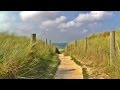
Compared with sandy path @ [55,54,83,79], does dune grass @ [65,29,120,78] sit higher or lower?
higher

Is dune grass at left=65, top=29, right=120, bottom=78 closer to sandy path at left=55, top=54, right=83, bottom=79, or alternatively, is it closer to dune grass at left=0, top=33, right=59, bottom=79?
sandy path at left=55, top=54, right=83, bottom=79

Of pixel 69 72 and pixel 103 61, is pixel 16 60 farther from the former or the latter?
pixel 103 61

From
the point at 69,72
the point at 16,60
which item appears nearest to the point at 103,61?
the point at 69,72

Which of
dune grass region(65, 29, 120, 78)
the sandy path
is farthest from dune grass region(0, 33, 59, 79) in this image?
dune grass region(65, 29, 120, 78)

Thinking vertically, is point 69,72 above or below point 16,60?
below

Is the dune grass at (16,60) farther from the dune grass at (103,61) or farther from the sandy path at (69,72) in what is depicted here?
the dune grass at (103,61)

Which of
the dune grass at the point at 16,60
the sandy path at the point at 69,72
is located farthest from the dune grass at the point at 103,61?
the dune grass at the point at 16,60

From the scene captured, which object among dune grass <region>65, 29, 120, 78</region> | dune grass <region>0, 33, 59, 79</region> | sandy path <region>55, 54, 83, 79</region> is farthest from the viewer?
dune grass <region>65, 29, 120, 78</region>
